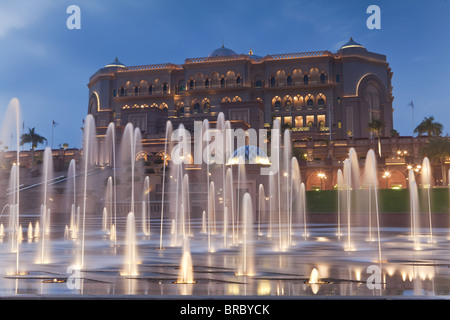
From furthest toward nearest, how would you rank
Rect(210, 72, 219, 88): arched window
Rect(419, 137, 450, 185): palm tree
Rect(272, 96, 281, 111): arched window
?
1. Rect(210, 72, 219, 88): arched window
2. Rect(272, 96, 281, 111): arched window
3. Rect(419, 137, 450, 185): palm tree

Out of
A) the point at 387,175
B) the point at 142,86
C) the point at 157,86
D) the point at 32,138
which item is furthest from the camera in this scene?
the point at 142,86

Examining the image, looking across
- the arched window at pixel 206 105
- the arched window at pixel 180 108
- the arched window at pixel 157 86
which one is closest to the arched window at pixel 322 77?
the arched window at pixel 206 105

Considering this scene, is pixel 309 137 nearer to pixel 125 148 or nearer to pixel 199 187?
pixel 125 148

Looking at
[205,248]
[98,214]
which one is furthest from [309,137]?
[205,248]

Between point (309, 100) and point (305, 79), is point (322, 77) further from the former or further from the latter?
point (309, 100)

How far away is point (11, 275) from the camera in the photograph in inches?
368

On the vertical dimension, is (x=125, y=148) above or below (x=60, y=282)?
above

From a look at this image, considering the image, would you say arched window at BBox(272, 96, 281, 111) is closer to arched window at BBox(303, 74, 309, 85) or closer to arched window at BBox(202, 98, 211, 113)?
arched window at BBox(303, 74, 309, 85)

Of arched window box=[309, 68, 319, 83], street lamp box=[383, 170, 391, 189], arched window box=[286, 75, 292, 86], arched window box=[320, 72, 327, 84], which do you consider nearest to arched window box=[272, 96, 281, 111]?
arched window box=[286, 75, 292, 86]

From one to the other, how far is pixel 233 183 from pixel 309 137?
39.3 m

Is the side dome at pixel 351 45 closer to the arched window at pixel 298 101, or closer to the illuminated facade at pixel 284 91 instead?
the illuminated facade at pixel 284 91

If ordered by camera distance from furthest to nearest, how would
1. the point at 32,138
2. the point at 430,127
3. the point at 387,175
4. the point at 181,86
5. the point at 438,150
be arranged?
the point at 181,86, the point at 32,138, the point at 430,127, the point at 387,175, the point at 438,150

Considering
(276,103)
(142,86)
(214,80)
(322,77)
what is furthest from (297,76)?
(142,86)

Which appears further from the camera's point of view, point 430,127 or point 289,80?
point 289,80
